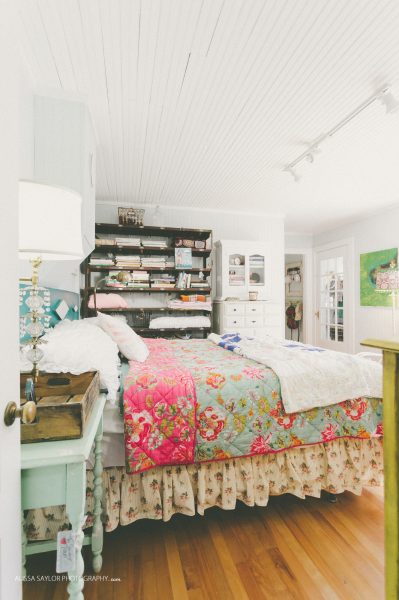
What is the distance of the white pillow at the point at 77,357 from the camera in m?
1.26

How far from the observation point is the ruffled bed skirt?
1.49 meters

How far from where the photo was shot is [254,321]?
4.43 m

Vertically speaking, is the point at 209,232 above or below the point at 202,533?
above

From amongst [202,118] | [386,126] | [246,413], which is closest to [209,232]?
[202,118]

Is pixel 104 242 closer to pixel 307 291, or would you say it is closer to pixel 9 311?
pixel 9 311

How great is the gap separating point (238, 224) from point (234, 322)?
1.60 m

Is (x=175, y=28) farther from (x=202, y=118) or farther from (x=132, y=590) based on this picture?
(x=132, y=590)

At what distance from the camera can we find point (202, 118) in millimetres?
2361

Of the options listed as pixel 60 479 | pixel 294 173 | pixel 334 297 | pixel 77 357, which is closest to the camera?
pixel 60 479

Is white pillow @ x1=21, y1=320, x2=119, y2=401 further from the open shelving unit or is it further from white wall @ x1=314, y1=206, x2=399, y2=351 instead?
white wall @ x1=314, y1=206, x2=399, y2=351

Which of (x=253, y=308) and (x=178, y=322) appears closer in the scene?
(x=178, y=322)

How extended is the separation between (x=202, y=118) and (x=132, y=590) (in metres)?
2.78

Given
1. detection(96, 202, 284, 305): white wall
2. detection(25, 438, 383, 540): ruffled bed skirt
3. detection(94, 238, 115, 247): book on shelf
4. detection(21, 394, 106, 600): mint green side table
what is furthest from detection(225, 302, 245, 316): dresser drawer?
detection(21, 394, 106, 600): mint green side table

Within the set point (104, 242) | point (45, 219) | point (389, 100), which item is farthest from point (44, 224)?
point (104, 242)
